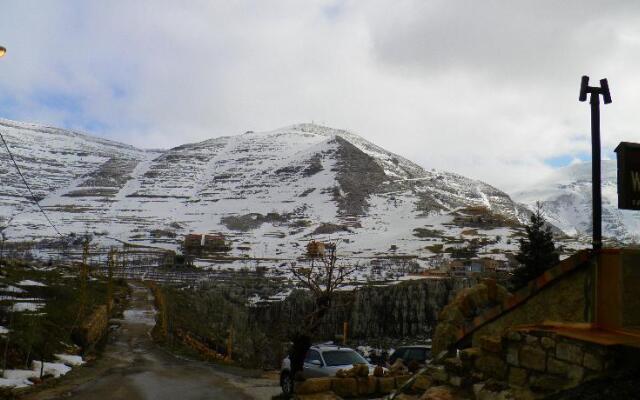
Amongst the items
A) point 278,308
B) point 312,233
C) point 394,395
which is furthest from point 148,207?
point 394,395

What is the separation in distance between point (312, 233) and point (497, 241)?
50293 millimetres

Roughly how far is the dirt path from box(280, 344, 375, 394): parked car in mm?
999

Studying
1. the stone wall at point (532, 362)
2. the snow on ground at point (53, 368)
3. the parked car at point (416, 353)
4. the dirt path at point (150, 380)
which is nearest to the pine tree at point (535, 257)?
the parked car at point (416, 353)

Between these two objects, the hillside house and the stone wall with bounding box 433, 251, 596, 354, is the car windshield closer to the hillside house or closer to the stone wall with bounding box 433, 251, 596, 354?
the stone wall with bounding box 433, 251, 596, 354

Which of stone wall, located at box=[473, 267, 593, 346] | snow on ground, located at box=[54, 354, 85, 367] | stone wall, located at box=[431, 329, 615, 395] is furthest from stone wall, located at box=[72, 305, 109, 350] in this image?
stone wall, located at box=[473, 267, 593, 346]

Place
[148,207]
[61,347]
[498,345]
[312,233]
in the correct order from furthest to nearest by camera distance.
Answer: [148,207]
[312,233]
[61,347]
[498,345]

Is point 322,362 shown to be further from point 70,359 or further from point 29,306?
point 29,306

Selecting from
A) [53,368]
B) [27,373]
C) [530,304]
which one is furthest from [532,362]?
[53,368]

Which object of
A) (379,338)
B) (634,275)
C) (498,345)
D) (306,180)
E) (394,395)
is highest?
(306,180)

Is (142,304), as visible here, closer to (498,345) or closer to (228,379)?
(228,379)

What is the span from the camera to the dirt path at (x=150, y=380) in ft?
50.5

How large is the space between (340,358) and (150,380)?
7.56 meters

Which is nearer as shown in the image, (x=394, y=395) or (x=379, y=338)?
(x=394, y=395)

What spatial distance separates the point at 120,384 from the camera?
17.5 m
